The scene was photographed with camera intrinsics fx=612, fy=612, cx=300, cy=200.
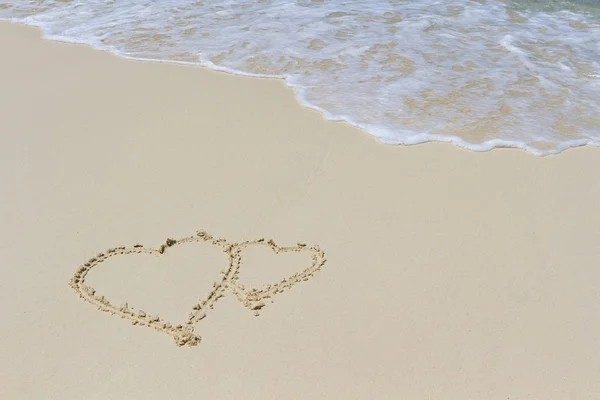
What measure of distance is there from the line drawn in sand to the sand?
1cm

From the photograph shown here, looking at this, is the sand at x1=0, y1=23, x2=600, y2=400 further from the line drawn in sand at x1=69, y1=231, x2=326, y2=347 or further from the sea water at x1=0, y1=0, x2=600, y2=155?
the sea water at x1=0, y1=0, x2=600, y2=155

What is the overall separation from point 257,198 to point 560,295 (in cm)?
178

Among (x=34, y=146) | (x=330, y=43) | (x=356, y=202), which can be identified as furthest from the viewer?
(x=330, y=43)

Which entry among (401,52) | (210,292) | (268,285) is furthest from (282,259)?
(401,52)

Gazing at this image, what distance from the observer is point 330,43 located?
6246mm

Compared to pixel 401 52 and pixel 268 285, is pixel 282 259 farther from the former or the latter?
pixel 401 52

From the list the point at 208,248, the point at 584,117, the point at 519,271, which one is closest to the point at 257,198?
the point at 208,248

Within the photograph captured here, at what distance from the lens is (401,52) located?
5984 mm

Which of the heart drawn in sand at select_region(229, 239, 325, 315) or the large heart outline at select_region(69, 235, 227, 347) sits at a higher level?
the large heart outline at select_region(69, 235, 227, 347)

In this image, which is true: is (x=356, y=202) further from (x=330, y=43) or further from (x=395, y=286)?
(x=330, y=43)

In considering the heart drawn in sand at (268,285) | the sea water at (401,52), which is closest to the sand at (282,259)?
the heart drawn in sand at (268,285)

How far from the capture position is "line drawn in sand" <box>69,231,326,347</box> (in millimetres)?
2867

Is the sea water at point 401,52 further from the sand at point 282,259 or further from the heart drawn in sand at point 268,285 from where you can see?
the heart drawn in sand at point 268,285

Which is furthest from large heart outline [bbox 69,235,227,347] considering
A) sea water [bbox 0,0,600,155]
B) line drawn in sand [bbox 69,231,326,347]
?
sea water [bbox 0,0,600,155]
